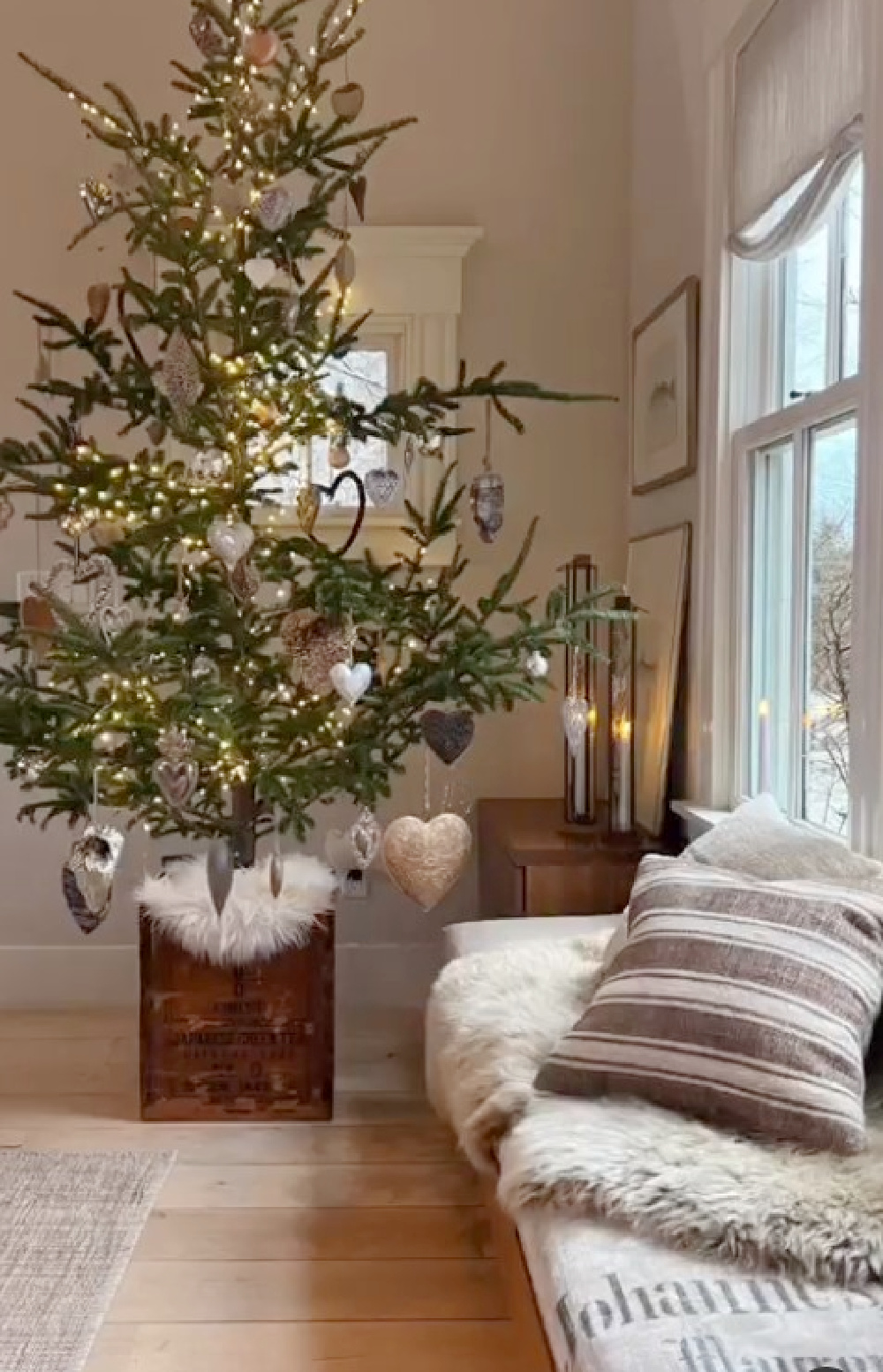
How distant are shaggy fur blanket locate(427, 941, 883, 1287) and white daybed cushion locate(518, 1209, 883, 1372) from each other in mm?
29

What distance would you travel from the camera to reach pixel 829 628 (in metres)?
2.42

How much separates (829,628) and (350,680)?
3.05 feet

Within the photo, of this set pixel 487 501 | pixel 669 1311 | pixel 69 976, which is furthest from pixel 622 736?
pixel 669 1311

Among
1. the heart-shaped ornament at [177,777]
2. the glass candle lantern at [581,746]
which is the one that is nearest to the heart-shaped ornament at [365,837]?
the heart-shaped ornament at [177,777]

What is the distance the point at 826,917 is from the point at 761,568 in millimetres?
1177

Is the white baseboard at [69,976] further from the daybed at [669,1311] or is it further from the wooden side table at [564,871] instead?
the daybed at [669,1311]

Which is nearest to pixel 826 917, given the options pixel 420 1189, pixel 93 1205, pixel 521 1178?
pixel 521 1178

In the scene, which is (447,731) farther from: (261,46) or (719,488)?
(261,46)

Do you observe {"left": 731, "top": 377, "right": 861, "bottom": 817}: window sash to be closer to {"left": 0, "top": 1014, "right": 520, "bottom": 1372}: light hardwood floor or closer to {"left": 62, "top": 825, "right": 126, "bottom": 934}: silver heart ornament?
{"left": 0, "top": 1014, "right": 520, "bottom": 1372}: light hardwood floor

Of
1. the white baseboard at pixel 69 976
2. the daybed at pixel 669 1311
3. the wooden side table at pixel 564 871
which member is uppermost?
the wooden side table at pixel 564 871

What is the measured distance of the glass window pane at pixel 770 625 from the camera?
2635mm

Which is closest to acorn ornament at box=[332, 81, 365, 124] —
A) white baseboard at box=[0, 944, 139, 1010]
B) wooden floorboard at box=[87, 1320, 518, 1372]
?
wooden floorboard at box=[87, 1320, 518, 1372]

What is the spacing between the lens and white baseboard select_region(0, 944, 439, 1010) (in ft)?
11.5

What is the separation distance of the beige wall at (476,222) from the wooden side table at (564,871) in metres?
0.56
